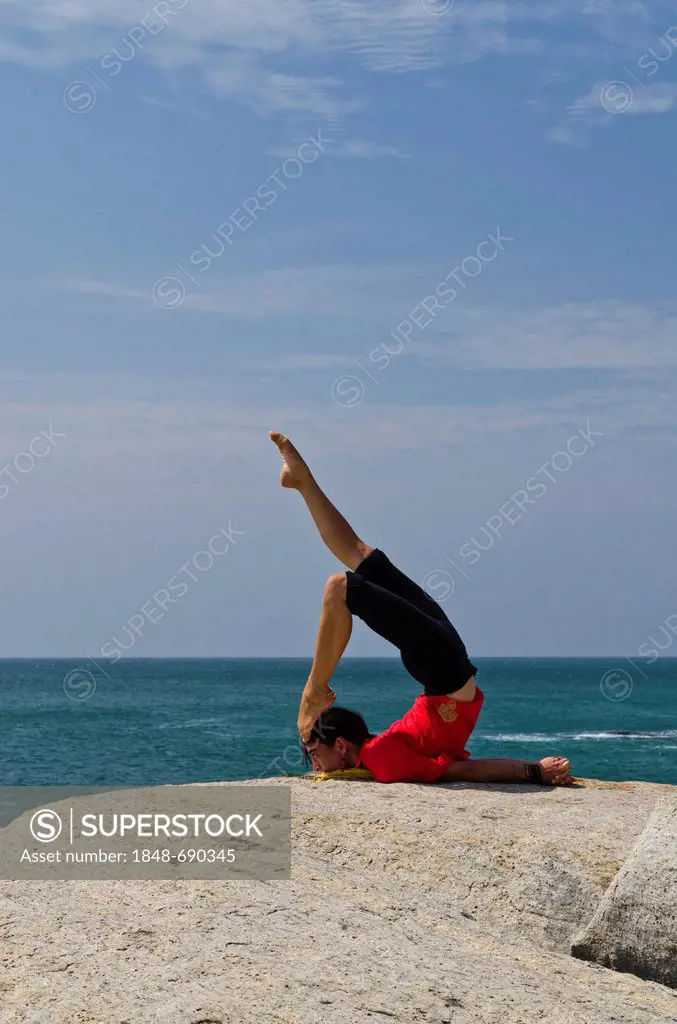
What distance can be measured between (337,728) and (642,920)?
10.1ft

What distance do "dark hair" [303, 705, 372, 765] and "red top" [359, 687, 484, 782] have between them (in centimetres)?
10

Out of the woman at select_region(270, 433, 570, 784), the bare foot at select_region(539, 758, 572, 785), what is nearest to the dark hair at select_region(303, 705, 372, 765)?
the woman at select_region(270, 433, 570, 784)

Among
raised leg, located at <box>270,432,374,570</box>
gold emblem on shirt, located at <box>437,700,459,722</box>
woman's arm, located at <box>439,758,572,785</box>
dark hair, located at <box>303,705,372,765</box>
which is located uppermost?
raised leg, located at <box>270,432,374,570</box>

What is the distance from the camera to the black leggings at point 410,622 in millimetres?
7754

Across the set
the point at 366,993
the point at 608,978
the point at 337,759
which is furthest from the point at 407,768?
the point at 366,993

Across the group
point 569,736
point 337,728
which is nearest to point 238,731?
point 569,736

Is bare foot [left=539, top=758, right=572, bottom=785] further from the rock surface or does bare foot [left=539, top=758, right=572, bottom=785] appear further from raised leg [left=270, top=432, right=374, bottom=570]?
raised leg [left=270, top=432, right=374, bottom=570]

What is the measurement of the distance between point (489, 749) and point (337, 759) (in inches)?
1443

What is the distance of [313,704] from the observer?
26.2ft

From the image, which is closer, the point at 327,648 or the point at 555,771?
the point at 327,648

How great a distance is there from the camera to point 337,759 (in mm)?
8039

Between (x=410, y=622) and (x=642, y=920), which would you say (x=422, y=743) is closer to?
(x=410, y=622)

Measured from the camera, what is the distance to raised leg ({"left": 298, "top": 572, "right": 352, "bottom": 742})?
7.82 metres

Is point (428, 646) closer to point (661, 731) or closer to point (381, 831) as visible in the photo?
point (381, 831)
